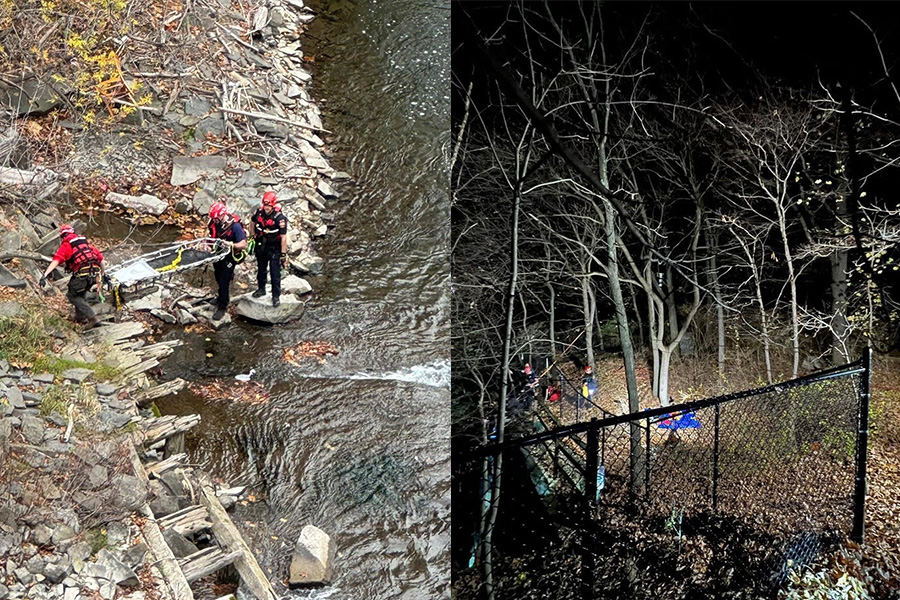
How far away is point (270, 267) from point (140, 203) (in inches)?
50.0

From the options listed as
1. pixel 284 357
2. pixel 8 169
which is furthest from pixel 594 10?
→ pixel 8 169

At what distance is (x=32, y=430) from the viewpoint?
303cm

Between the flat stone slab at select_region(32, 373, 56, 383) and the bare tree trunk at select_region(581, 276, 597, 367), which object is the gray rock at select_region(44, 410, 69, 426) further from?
the bare tree trunk at select_region(581, 276, 597, 367)

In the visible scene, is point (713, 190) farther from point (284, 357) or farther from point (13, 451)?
point (13, 451)

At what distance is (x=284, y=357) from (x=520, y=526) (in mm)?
2527

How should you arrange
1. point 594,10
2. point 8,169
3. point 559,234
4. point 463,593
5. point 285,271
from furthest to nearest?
point 285,271 → point 8,169 → point 559,234 → point 594,10 → point 463,593

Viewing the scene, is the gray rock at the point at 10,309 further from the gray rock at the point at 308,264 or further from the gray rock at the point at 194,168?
the gray rock at the point at 194,168

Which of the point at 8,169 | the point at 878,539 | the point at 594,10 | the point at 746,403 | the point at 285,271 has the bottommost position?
the point at 878,539

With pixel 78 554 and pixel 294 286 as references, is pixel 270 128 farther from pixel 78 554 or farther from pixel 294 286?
pixel 78 554

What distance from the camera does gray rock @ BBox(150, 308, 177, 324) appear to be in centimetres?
437

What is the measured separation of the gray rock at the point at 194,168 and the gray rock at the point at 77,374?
2260mm

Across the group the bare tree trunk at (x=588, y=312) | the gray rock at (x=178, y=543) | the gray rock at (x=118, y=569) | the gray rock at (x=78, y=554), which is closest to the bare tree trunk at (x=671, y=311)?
the bare tree trunk at (x=588, y=312)

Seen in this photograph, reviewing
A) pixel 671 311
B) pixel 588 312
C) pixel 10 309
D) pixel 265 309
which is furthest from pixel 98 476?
pixel 671 311

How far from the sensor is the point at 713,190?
12.0 ft
